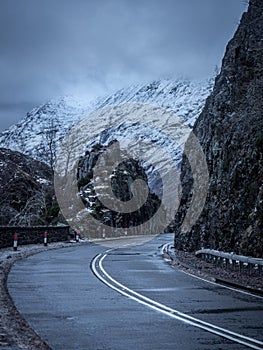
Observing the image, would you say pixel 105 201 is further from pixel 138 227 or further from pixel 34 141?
pixel 34 141

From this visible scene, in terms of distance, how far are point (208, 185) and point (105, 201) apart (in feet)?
79.6

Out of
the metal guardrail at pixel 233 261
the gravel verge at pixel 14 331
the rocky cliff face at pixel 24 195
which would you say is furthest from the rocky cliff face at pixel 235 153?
the rocky cliff face at pixel 24 195

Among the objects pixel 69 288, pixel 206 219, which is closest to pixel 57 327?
pixel 69 288

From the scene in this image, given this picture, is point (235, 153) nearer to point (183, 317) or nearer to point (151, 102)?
point (183, 317)

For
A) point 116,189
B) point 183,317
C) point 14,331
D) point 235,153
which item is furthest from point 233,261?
point 116,189

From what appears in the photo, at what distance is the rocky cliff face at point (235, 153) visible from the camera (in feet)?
76.0

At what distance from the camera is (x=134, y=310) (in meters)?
10.8

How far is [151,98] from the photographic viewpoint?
185m

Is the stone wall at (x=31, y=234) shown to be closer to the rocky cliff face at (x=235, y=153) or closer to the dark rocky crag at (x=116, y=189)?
the rocky cliff face at (x=235, y=153)

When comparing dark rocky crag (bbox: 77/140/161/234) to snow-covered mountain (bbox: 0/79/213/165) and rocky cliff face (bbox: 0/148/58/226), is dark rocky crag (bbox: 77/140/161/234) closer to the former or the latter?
rocky cliff face (bbox: 0/148/58/226)

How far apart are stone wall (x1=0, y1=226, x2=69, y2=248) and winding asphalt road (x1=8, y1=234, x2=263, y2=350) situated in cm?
1192

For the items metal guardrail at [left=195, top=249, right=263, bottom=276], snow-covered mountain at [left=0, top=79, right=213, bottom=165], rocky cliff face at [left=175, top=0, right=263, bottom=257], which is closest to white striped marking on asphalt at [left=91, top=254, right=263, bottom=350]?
metal guardrail at [left=195, top=249, right=263, bottom=276]

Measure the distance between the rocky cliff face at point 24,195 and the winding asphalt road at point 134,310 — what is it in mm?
23605

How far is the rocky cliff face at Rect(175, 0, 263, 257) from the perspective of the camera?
2316 cm
